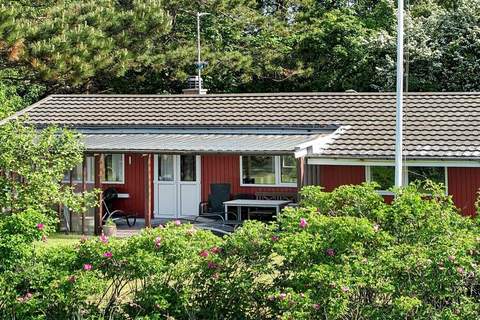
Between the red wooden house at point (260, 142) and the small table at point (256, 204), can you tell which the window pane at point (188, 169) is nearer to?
the red wooden house at point (260, 142)

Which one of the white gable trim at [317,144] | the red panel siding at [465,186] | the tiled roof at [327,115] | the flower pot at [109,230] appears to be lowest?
the flower pot at [109,230]

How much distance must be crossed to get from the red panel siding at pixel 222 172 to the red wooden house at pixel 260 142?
29mm

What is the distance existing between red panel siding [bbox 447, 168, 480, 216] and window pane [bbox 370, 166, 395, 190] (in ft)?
4.82

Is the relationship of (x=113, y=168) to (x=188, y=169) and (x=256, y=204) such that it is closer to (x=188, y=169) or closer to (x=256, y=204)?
(x=188, y=169)

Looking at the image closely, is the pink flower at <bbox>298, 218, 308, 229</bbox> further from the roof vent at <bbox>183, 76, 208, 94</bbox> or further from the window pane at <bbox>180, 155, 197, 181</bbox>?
the roof vent at <bbox>183, 76, 208, 94</bbox>

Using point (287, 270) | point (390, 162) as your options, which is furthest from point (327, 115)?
point (287, 270)

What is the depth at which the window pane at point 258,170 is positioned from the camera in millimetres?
26391

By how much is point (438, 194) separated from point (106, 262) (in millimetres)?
4468

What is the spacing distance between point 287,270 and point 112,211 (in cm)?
1585

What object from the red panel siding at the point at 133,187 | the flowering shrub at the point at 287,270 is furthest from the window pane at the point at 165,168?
the flowering shrub at the point at 287,270

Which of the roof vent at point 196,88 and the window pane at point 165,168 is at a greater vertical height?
the roof vent at point 196,88

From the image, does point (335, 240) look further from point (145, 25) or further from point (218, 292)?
point (145, 25)

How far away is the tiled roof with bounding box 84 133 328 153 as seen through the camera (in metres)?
23.2

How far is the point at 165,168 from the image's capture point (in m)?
27.5
